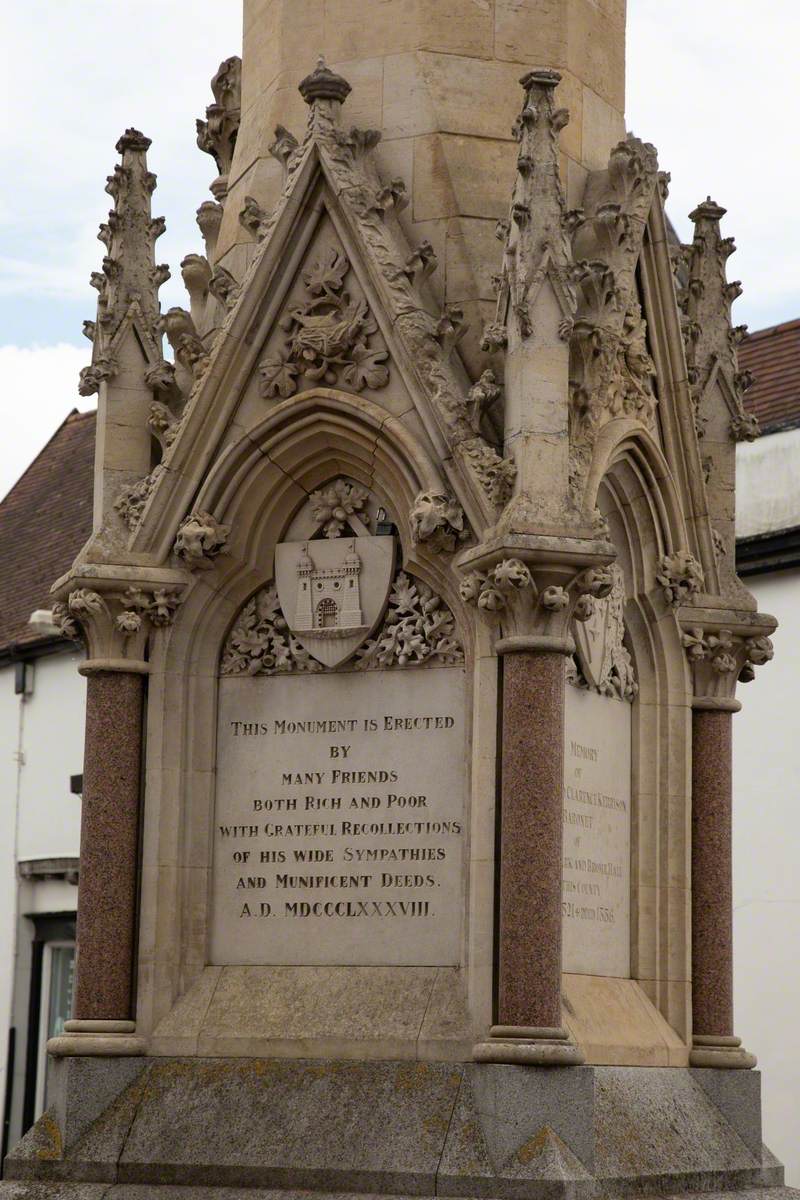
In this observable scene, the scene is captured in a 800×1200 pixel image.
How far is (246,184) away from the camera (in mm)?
13766

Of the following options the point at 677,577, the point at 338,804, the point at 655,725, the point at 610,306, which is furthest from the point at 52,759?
the point at 610,306

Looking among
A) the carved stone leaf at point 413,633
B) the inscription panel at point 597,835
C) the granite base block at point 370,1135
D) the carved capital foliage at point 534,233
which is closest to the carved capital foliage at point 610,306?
the carved capital foliage at point 534,233

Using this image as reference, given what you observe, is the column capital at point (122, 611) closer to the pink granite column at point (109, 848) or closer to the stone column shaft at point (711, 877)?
the pink granite column at point (109, 848)

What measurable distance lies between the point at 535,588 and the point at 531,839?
1254 mm

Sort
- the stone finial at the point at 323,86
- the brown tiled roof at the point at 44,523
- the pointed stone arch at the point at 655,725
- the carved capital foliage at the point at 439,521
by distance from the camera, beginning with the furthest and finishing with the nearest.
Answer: the brown tiled roof at the point at 44,523 → the pointed stone arch at the point at 655,725 → the stone finial at the point at 323,86 → the carved capital foliage at the point at 439,521

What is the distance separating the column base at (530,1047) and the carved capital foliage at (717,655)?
2.82 m

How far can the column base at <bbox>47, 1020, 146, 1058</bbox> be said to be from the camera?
12.3 meters

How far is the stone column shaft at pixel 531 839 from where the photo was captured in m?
11.4

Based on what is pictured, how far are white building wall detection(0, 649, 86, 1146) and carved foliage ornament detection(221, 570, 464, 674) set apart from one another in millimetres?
16946

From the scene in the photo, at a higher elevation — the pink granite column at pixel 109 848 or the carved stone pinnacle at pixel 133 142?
the carved stone pinnacle at pixel 133 142

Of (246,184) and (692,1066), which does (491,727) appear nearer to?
(692,1066)

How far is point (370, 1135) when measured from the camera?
11.5m

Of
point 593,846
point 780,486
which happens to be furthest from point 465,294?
point 780,486

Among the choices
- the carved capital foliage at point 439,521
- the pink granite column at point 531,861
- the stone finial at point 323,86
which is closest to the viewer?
the pink granite column at point 531,861
